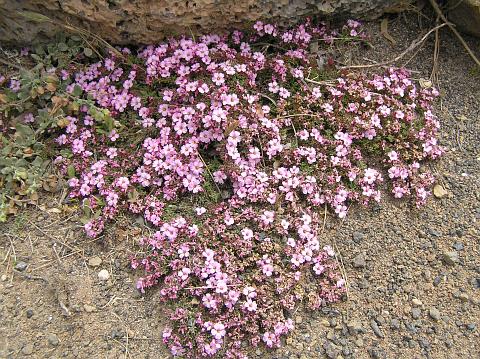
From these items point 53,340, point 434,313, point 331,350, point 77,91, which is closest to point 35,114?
point 77,91

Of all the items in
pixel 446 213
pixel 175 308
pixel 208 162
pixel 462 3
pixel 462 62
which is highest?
pixel 462 3

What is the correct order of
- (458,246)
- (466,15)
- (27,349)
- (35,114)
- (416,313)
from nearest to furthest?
(27,349)
(416,313)
(458,246)
(35,114)
(466,15)

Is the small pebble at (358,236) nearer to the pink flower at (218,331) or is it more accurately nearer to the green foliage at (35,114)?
the pink flower at (218,331)

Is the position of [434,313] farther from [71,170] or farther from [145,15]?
[145,15]

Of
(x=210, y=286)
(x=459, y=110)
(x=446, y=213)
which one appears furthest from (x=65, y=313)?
(x=459, y=110)

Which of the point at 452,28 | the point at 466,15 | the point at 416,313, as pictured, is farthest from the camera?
the point at 452,28

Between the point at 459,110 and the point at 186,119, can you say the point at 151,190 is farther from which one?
the point at 459,110
